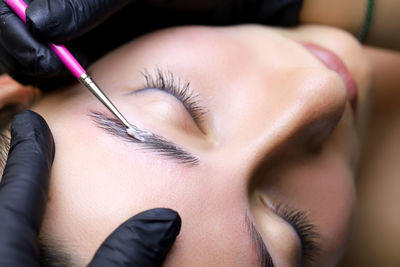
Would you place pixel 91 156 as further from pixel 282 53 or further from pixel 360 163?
pixel 360 163

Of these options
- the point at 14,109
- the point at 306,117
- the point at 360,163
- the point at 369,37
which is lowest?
the point at 360,163

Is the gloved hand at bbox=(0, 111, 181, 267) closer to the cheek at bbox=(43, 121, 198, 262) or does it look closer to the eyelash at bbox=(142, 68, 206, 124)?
the cheek at bbox=(43, 121, 198, 262)

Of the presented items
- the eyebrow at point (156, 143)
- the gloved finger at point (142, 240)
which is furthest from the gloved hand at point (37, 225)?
the eyebrow at point (156, 143)

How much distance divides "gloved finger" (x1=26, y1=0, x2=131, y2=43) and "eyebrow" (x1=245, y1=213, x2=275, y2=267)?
1.62 ft

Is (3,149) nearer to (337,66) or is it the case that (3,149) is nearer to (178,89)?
(178,89)

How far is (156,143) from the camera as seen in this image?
679 mm

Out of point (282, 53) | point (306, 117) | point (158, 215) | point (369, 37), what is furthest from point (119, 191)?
point (369, 37)

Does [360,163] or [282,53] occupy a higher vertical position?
[282,53]

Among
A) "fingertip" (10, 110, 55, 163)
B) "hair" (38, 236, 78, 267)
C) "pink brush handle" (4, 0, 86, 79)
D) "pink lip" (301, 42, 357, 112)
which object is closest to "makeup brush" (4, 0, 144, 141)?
"pink brush handle" (4, 0, 86, 79)

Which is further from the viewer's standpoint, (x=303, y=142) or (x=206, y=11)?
(x=206, y=11)

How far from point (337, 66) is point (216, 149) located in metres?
0.42

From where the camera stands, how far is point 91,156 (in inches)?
26.0

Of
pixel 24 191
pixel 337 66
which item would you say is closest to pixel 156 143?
pixel 24 191

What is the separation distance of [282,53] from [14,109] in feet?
2.28
